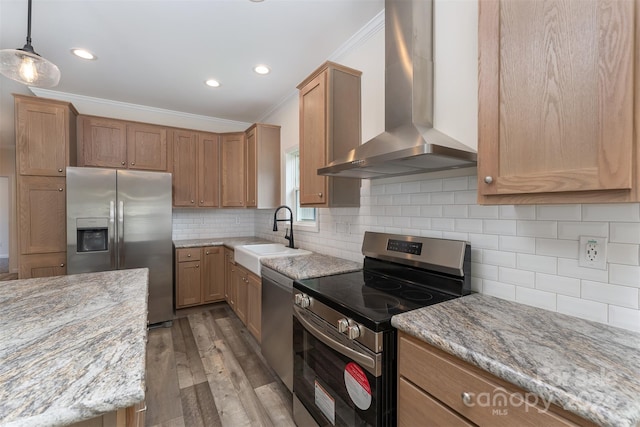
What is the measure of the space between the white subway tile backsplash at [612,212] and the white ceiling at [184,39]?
1.74m

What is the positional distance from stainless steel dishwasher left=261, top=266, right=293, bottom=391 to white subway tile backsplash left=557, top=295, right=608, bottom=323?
141cm

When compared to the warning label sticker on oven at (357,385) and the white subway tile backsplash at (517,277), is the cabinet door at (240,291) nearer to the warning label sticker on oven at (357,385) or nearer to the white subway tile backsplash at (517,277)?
the warning label sticker on oven at (357,385)

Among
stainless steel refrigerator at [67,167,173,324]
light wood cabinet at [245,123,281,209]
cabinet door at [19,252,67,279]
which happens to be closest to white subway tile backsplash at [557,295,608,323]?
light wood cabinet at [245,123,281,209]

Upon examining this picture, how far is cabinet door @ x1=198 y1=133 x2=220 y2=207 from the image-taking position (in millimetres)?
3889

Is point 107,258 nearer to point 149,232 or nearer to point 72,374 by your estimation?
point 149,232

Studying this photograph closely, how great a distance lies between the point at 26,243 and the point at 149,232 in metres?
1.06

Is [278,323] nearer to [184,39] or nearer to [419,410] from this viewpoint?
[419,410]

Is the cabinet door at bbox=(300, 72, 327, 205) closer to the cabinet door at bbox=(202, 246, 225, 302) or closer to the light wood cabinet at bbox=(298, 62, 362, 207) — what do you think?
the light wood cabinet at bbox=(298, 62, 362, 207)

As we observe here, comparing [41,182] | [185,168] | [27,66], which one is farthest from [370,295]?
[41,182]

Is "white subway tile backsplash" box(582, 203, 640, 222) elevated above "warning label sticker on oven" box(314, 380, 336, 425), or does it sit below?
above

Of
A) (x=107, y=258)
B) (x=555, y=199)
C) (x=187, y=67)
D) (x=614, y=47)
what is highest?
(x=187, y=67)

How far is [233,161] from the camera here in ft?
13.2

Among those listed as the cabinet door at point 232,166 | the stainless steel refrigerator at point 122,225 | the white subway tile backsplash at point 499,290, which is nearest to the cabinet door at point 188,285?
the stainless steel refrigerator at point 122,225

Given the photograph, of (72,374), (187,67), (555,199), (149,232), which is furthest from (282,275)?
(187,67)
